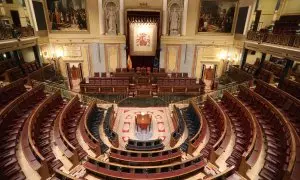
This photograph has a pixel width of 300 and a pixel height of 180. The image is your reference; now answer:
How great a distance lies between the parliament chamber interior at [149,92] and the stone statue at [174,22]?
0.52 ft

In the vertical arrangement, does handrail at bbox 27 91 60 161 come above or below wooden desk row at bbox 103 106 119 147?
above

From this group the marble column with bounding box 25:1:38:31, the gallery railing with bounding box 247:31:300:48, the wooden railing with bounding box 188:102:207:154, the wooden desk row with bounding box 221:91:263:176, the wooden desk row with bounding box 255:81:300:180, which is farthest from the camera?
the marble column with bounding box 25:1:38:31

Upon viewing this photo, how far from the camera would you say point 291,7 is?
1311 cm

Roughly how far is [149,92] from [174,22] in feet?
19.2

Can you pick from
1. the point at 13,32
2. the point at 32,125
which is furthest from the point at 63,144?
the point at 13,32

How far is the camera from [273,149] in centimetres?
630

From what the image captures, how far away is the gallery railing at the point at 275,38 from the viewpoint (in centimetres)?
911

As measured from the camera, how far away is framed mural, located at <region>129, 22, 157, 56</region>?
42.1 ft

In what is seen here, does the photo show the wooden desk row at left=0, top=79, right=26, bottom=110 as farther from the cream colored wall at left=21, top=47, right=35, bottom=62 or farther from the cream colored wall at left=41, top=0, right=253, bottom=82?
the cream colored wall at left=21, top=47, right=35, bottom=62

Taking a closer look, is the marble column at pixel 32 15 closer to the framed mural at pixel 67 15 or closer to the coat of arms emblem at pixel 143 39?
the framed mural at pixel 67 15

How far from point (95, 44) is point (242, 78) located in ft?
35.1

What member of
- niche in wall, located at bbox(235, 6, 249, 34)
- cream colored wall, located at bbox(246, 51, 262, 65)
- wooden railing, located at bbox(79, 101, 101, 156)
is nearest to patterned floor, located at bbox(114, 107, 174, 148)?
wooden railing, located at bbox(79, 101, 101, 156)

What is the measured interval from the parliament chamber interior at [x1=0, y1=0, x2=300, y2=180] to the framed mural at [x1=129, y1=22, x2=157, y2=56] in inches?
2.8

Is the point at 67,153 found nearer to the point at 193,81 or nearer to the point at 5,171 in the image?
the point at 5,171
